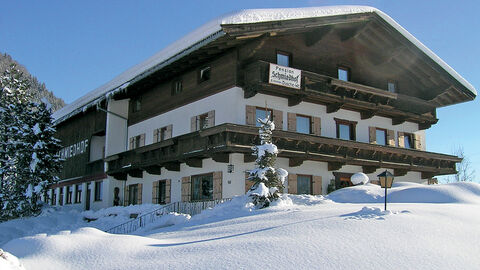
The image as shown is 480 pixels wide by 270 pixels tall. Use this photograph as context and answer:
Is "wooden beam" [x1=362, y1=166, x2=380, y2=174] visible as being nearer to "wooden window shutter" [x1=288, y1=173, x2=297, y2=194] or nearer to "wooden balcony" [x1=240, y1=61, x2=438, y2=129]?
"wooden balcony" [x1=240, y1=61, x2=438, y2=129]

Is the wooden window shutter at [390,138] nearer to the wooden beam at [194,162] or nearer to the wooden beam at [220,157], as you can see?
the wooden beam at [220,157]

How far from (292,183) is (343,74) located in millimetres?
7005

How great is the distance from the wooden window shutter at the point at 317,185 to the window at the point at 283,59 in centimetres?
544

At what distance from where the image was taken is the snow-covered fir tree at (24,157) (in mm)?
27906

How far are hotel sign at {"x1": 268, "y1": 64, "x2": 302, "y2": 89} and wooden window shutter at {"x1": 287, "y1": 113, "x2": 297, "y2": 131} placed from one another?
166 cm

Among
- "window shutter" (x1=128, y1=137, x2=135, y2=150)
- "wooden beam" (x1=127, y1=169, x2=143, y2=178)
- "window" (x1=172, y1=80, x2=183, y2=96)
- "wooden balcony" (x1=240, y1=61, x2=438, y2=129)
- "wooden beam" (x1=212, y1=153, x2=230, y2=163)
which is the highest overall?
"window" (x1=172, y1=80, x2=183, y2=96)

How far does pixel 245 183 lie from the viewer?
20.0 meters

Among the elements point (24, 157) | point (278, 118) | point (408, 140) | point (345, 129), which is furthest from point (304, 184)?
point (24, 157)

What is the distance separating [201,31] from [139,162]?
7.67 meters

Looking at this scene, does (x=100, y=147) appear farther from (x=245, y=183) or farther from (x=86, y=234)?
(x=86, y=234)

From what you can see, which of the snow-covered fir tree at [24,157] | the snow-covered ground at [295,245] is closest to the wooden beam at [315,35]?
the snow-covered ground at [295,245]

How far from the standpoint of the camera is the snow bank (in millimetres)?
16828

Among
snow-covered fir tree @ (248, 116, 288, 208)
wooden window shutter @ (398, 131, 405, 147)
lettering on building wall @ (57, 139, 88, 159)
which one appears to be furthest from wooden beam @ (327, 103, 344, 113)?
lettering on building wall @ (57, 139, 88, 159)

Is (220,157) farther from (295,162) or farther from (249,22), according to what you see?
(249,22)
